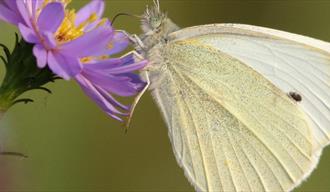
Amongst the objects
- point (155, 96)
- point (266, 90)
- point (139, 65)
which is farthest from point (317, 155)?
point (139, 65)

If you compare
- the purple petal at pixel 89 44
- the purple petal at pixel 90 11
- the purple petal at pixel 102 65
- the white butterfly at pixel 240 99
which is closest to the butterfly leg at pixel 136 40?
the white butterfly at pixel 240 99

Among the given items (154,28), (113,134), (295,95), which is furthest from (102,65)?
(113,134)

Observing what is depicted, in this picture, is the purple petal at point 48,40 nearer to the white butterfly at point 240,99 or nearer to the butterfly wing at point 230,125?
the white butterfly at point 240,99

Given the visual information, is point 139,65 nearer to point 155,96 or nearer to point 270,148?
point 155,96

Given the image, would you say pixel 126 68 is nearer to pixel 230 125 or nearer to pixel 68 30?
pixel 68 30

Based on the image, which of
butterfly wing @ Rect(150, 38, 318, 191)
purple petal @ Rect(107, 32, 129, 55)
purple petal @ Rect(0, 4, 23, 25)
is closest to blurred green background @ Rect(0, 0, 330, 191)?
butterfly wing @ Rect(150, 38, 318, 191)

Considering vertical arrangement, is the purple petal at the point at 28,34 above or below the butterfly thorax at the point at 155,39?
above
